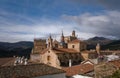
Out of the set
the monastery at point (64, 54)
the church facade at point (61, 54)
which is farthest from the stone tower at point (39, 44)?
the church facade at point (61, 54)

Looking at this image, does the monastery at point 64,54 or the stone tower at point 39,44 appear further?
the stone tower at point 39,44

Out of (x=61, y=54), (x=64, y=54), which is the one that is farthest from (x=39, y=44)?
(x=61, y=54)

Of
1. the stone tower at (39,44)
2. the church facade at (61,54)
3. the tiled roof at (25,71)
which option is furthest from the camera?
the stone tower at (39,44)

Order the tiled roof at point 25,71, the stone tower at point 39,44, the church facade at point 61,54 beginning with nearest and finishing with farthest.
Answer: the tiled roof at point 25,71 < the church facade at point 61,54 < the stone tower at point 39,44

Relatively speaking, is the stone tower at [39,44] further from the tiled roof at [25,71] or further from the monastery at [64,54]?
the tiled roof at [25,71]

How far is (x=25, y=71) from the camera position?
93.1 ft

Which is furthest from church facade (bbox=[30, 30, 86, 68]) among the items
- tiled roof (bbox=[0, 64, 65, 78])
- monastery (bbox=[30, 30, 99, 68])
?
tiled roof (bbox=[0, 64, 65, 78])

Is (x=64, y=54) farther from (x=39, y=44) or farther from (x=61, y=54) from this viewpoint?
(x=39, y=44)

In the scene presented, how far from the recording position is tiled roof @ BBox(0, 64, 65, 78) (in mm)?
26606

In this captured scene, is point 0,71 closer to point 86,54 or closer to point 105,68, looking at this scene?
point 105,68

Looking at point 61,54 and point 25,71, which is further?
point 61,54

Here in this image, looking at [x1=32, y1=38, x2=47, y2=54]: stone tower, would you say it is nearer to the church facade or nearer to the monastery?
the monastery

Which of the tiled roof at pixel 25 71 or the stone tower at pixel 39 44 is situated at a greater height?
the stone tower at pixel 39 44

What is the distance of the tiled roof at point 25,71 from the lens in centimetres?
2661
